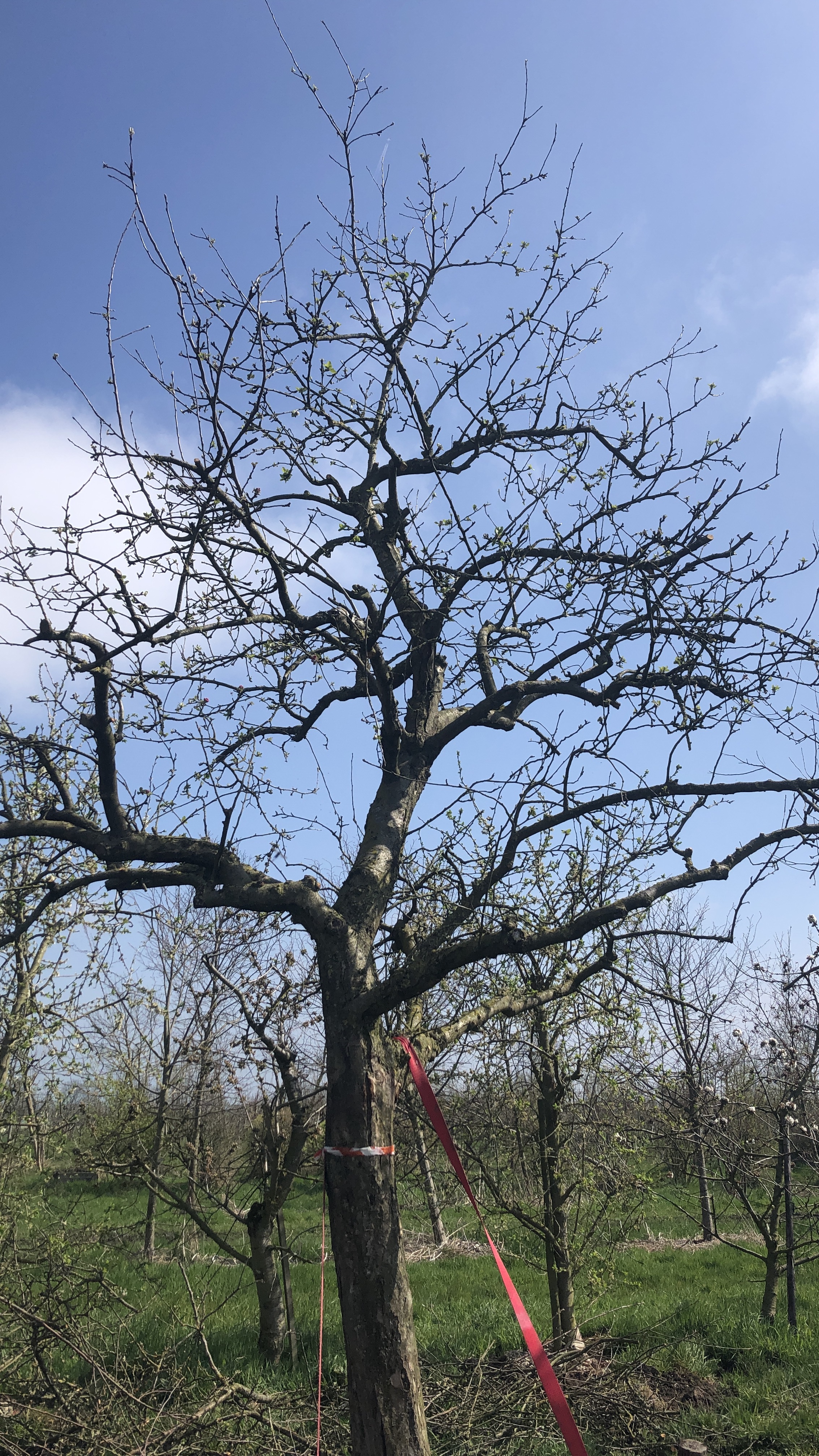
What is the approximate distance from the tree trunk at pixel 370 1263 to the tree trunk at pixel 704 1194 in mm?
2982

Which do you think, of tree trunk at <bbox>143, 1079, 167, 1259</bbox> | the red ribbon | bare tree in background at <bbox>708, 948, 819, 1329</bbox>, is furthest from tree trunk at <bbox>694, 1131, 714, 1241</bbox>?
tree trunk at <bbox>143, 1079, 167, 1259</bbox>

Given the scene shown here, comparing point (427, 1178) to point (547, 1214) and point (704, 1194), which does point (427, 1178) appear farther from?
point (704, 1194)

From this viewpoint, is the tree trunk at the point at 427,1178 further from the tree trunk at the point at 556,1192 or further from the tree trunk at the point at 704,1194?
the tree trunk at the point at 704,1194

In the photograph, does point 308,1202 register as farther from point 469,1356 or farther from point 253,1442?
point 253,1442

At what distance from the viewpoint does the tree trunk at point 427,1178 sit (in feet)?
19.7

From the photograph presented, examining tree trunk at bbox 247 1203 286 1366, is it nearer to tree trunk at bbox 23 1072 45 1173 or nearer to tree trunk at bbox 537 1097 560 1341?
tree trunk at bbox 537 1097 560 1341

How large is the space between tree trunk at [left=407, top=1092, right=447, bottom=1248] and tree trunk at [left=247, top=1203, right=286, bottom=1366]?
114 cm

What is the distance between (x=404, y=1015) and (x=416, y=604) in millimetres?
2400

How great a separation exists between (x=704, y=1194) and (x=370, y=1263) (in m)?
6.96

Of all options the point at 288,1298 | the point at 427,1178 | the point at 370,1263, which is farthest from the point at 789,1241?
the point at 370,1263

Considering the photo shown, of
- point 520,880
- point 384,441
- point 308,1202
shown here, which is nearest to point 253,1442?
point 520,880

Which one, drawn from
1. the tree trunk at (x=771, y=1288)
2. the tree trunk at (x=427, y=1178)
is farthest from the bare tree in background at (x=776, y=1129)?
the tree trunk at (x=427, y=1178)

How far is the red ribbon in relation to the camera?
3.16m

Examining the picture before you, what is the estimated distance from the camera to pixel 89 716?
4.04 meters
